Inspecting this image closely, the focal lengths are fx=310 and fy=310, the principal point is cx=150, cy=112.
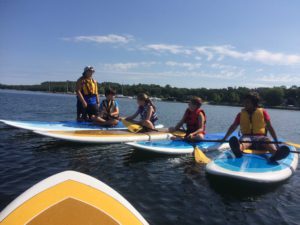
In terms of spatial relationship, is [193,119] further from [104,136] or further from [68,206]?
[68,206]

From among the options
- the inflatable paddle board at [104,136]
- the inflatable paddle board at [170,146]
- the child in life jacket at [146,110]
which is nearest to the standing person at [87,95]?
the inflatable paddle board at [104,136]

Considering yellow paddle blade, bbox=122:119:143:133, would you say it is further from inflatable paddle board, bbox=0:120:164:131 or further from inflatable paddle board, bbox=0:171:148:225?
inflatable paddle board, bbox=0:171:148:225

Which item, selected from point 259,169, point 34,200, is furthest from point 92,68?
point 34,200

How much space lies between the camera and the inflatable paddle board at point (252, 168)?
5.89 metres

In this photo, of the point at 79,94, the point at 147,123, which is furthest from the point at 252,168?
the point at 79,94

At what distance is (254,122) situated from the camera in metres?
7.64

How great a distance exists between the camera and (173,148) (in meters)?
8.48

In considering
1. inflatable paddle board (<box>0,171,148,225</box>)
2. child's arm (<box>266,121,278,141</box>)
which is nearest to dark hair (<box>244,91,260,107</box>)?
child's arm (<box>266,121,278,141</box>)

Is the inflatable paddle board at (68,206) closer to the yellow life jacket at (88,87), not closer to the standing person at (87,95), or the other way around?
the standing person at (87,95)

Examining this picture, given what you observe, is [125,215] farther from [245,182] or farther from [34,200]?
[245,182]

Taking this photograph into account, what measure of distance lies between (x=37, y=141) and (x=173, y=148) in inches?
181

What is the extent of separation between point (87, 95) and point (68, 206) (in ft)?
30.7

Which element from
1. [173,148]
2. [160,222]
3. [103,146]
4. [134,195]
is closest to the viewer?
[160,222]

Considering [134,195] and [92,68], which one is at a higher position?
[92,68]
